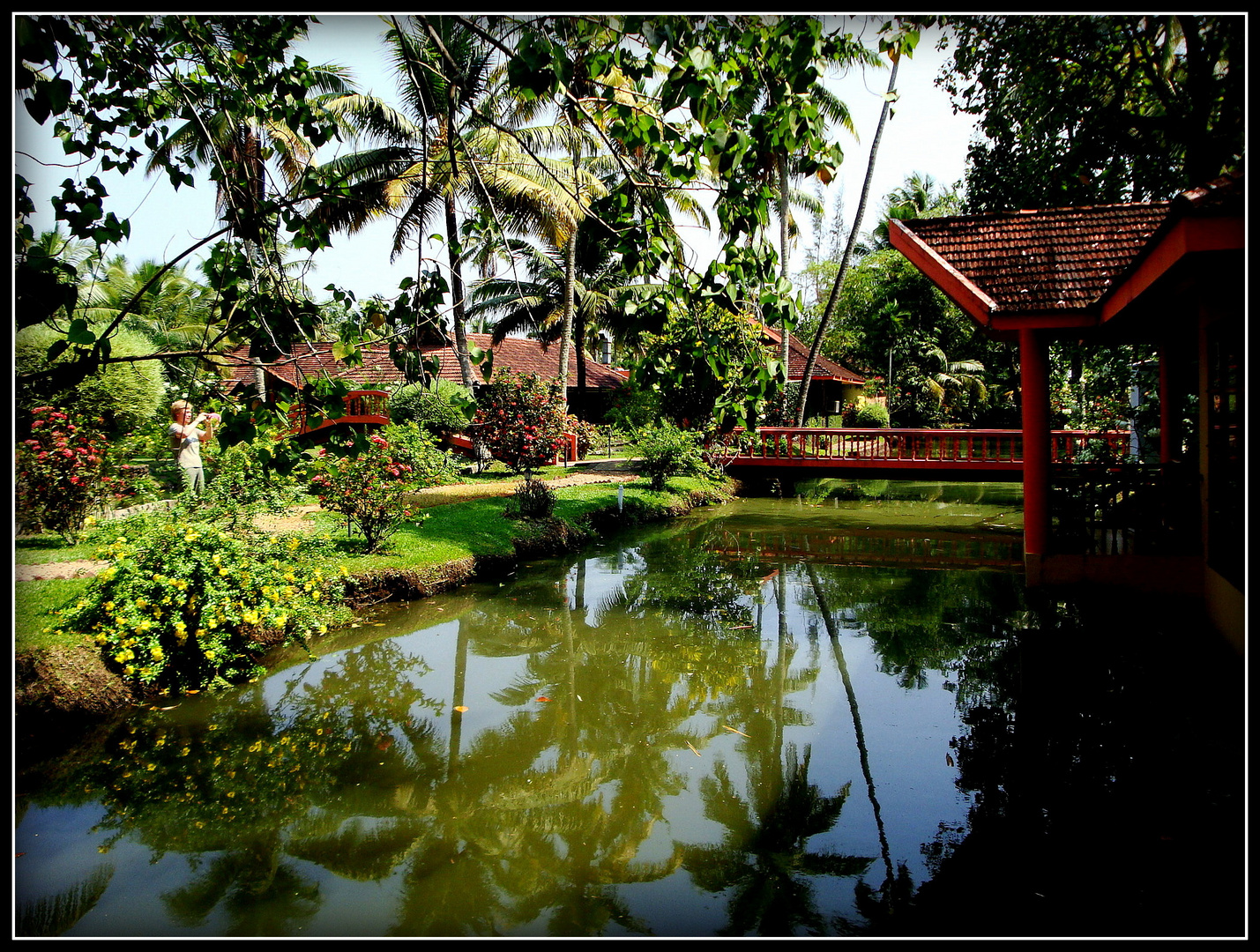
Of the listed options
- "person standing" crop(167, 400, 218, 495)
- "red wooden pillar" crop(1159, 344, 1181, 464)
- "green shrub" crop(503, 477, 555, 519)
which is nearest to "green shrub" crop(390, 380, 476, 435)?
"green shrub" crop(503, 477, 555, 519)

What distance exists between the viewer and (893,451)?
1769 centimetres

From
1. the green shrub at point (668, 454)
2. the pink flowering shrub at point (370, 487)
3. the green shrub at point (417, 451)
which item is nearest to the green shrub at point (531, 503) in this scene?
the green shrub at point (417, 451)

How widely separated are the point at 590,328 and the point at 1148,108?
18.6 meters

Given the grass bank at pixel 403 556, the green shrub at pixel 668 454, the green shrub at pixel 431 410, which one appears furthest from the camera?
the green shrub at pixel 431 410

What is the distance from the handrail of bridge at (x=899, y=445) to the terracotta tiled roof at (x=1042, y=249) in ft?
21.6

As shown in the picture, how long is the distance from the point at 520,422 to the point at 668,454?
129 inches

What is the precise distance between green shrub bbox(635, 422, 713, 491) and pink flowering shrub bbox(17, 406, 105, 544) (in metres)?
9.70

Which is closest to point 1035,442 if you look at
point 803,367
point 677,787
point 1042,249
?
point 1042,249

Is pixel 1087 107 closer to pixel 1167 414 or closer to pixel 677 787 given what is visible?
pixel 1167 414

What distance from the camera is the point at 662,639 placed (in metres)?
7.65

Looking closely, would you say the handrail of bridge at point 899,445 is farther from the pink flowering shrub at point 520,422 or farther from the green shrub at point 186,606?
the green shrub at point 186,606

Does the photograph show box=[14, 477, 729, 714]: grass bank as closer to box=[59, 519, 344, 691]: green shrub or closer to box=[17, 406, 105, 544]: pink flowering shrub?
box=[59, 519, 344, 691]: green shrub

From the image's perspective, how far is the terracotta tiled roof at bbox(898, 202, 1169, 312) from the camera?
8125mm

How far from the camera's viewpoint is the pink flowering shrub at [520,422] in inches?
684
